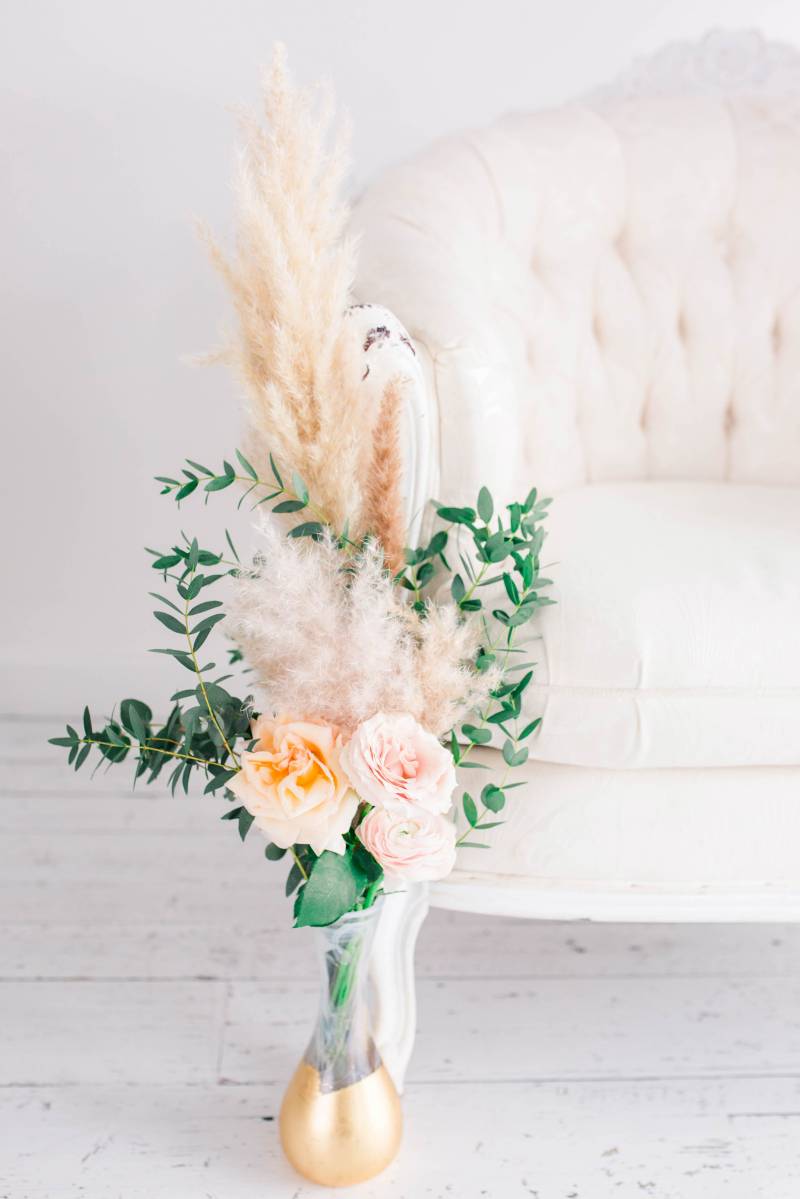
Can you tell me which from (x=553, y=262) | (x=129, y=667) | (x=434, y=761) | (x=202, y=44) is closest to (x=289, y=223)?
(x=434, y=761)

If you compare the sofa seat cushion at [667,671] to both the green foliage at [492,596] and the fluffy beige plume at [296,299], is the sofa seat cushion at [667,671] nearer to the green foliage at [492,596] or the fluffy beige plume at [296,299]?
the green foliage at [492,596]

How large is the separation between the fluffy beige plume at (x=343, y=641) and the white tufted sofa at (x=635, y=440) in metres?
0.15

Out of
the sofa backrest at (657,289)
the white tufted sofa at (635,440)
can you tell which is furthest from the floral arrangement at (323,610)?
the sofa backrest at (657,289)

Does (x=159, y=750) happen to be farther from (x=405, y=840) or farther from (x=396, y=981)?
(x=396, y=981)

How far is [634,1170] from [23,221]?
1547 mm

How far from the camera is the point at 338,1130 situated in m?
0.93

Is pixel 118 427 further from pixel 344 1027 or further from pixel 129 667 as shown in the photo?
pixel 344 1027

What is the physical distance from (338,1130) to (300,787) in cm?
36

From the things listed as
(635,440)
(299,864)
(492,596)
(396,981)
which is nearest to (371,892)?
(299,864)

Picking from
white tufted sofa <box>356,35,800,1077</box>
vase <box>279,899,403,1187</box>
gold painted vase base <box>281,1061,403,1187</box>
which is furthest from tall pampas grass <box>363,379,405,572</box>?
gold painted vase base <box>281,1061,403,1187</box>

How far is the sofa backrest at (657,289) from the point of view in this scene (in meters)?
1.45

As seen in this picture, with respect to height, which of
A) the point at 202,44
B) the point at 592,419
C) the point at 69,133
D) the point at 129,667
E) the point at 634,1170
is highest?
the point at 202,44

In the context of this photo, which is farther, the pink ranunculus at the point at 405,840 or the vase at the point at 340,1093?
the vase at the point at 340,1093

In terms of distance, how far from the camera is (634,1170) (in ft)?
3.25
